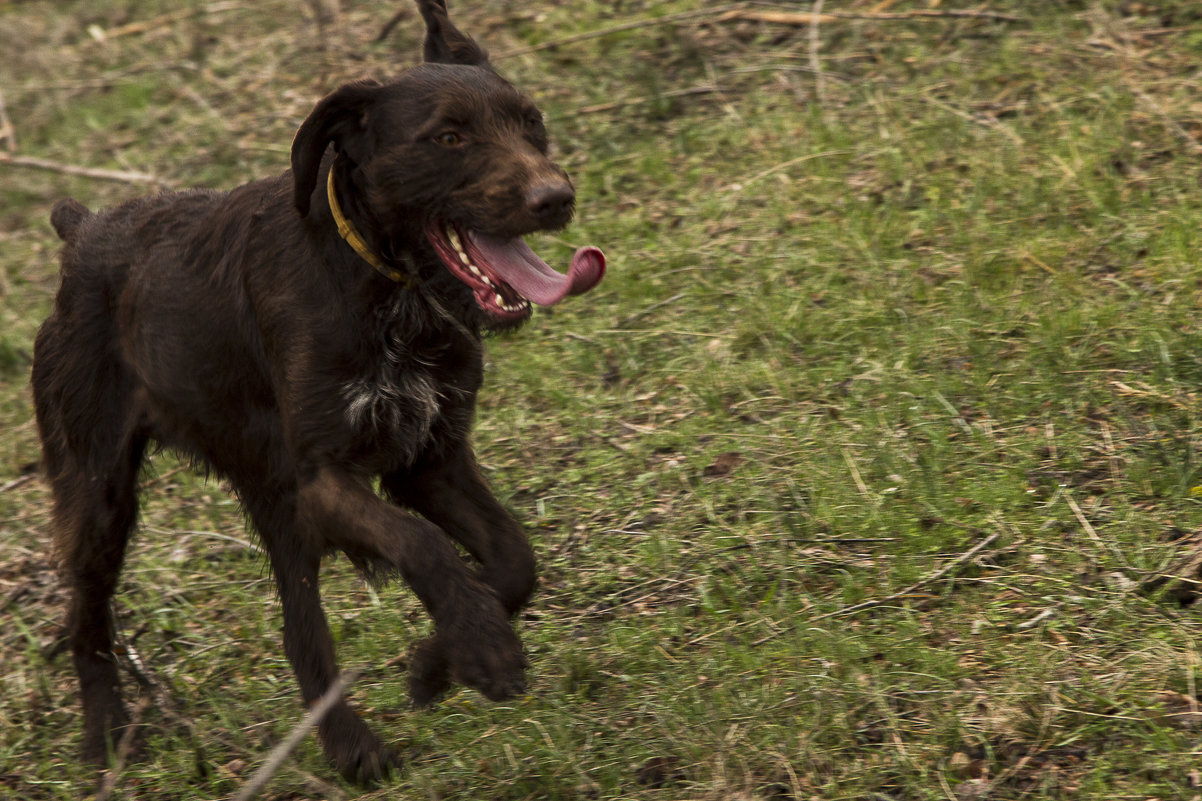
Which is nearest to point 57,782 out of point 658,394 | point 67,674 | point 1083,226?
point 67,674

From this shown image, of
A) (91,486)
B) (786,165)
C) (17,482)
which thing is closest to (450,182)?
(91,486)

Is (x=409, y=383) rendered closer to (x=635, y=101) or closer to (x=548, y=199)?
(x=548, y=199)

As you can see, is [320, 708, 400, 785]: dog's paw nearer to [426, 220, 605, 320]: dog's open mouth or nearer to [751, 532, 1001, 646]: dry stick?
[751, 532, 1001, 646]: dry stick

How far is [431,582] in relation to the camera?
10.6ft

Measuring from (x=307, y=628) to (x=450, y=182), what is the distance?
131 centimetres

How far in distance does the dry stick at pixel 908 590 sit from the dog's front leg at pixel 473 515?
0.66 meters

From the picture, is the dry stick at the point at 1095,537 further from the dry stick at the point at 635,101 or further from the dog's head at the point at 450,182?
the dry stick at the point at 635,101

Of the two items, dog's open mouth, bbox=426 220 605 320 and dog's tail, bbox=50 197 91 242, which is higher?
dog's open mouth, bbox=426 220 605 320

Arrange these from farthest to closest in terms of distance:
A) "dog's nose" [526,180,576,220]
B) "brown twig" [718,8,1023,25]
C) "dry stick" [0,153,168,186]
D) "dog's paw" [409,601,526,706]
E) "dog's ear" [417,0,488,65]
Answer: "dry stick" [0,153,168,186], "brown twig" [718,8,1023,25], "dog's ear" [417,0,488,65], "dog's nose" [526,180,576,220], "dog's paw" [409,601,526,706]

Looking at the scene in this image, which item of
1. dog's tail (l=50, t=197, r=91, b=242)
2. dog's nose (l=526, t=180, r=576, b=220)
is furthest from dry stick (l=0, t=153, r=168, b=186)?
dog's nose (l=526, t=180, r=576, b=220)

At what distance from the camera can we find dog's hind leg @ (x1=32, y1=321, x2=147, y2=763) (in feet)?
13.5

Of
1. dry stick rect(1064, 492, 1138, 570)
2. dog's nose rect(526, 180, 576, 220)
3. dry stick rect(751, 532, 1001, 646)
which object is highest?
dog's nose rect(526, 180, 576, 220)

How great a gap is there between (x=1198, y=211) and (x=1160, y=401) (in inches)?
49.7

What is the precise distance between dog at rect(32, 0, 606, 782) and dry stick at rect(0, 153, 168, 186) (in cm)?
379
